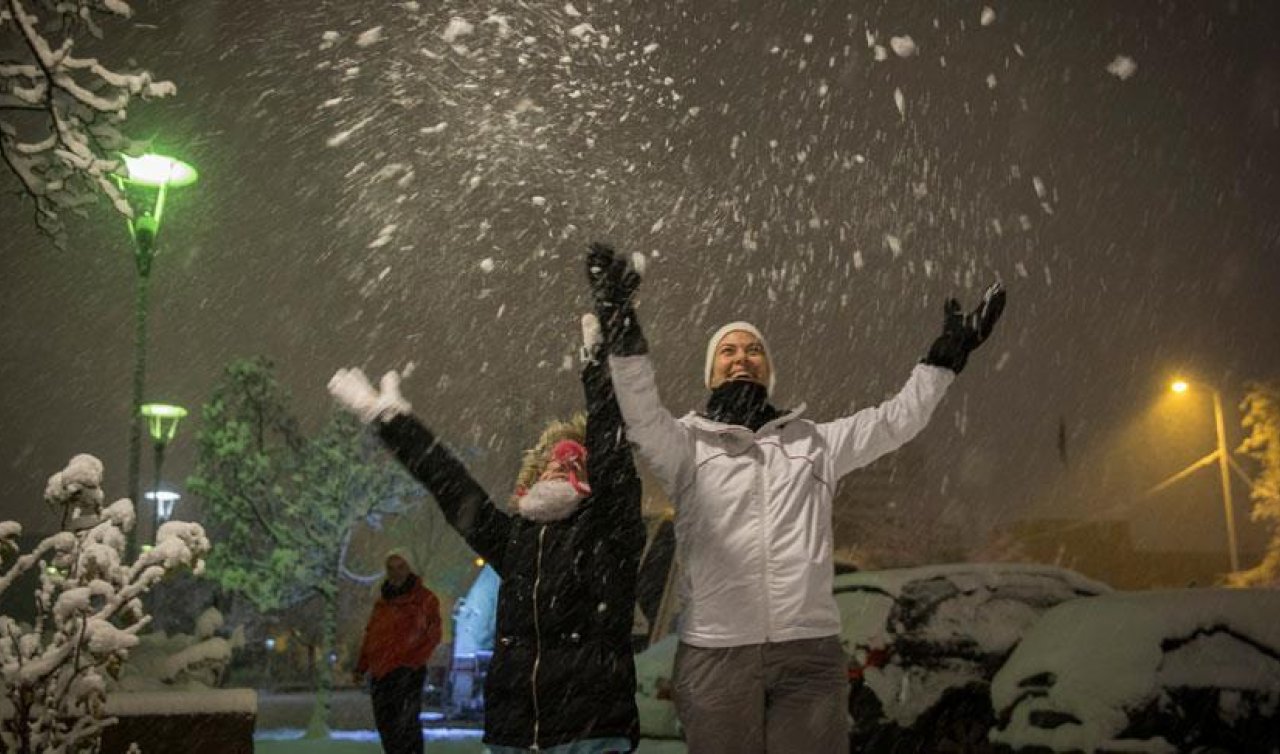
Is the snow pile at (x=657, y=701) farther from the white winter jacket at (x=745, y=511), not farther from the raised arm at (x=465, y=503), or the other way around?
the white winter jacket at (x=745, y=511)

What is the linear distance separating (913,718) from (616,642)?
384 centimetres

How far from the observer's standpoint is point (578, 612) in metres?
3.95

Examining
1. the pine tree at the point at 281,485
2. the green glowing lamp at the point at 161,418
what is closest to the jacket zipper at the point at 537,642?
the green glowing lamp at the point at 161,418

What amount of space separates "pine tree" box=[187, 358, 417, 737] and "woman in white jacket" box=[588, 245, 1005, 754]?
25621 mm

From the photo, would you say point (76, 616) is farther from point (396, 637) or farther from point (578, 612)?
point (396, 637)

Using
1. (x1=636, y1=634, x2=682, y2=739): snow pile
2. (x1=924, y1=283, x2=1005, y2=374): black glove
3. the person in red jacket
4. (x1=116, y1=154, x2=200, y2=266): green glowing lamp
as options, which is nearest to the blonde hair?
(x1=924, y1=283, x2=1005, y2=374): black glove

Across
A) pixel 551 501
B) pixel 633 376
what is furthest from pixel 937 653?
pixel 633 376

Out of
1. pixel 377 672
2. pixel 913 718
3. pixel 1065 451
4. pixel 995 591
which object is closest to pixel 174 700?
pixel 377 672

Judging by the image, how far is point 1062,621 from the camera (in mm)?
6188

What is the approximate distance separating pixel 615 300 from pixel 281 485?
2773 cm

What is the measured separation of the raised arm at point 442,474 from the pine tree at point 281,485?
24840 mm

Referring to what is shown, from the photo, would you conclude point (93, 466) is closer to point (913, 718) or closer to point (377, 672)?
point (377, 672)

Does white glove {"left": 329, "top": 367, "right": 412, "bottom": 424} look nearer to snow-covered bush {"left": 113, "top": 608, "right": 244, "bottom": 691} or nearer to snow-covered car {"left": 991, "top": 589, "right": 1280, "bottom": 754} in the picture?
snow-covered bush {"left": 113, "top": 608, "right": 244, "bottom": 691}

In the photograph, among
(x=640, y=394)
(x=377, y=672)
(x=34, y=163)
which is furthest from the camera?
(x=377, y=672)
